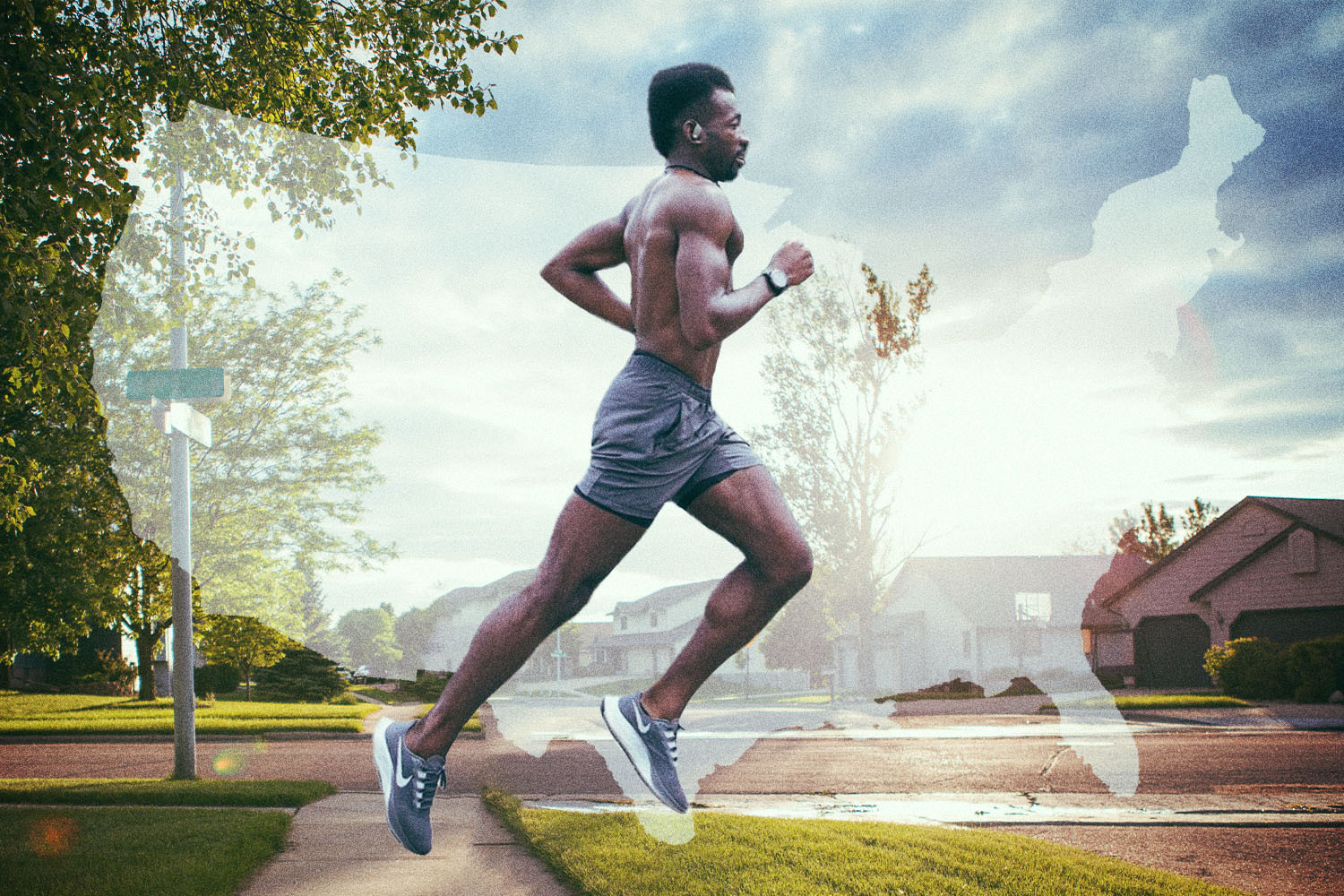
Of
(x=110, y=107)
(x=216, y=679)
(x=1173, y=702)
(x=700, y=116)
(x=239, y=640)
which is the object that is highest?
(x=110, y=107)

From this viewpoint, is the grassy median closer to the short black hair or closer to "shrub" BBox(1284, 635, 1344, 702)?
the short black hair

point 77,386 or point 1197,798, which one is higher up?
point 77,386

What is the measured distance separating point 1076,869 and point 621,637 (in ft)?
7.58

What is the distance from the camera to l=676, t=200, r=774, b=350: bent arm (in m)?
1.71

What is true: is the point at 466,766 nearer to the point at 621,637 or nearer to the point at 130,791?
the point at 130,791

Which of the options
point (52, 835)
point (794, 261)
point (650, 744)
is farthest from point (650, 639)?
point (52, 835)

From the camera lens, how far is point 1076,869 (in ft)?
13.0

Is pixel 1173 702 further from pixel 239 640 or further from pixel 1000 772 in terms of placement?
pixel 239 640

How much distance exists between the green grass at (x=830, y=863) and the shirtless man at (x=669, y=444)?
1997 millimetres

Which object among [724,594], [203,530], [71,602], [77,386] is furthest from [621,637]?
[71,602]

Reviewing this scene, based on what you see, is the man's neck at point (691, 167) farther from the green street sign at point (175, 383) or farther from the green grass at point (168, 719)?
the green grass at point (168, 719)

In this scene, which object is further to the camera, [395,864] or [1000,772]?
[1000,772]

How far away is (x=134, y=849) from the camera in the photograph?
183 inches

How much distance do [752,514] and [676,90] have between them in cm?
87
